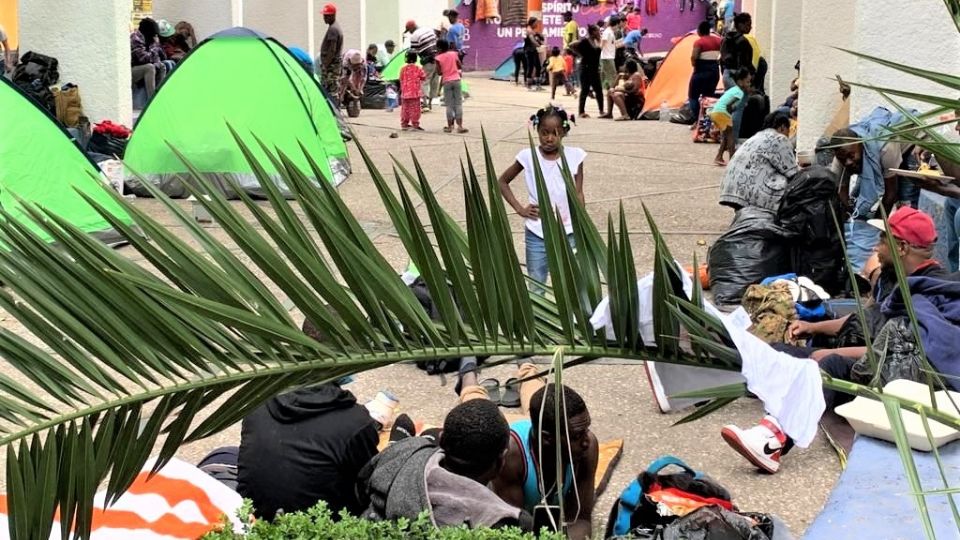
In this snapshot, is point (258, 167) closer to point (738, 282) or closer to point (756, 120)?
point (738, 282)

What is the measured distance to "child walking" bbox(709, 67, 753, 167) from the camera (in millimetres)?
13680

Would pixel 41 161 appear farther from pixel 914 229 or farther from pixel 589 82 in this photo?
pixel 589 82

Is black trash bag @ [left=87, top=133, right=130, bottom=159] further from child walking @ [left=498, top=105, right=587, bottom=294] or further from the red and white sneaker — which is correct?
the red and white sneaker

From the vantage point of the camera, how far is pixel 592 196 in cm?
1195

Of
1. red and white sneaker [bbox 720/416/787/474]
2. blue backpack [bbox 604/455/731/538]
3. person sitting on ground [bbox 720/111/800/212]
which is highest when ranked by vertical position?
person sitting on ground [bbox 720/111/800/212]

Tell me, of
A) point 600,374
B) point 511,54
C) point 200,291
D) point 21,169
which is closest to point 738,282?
point 600,374

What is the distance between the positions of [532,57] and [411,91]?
10.5 meters

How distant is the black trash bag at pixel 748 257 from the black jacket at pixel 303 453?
3.94m

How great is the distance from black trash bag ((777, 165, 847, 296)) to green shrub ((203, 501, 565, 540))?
14.8 feet

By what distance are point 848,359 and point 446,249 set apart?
3.65 metres

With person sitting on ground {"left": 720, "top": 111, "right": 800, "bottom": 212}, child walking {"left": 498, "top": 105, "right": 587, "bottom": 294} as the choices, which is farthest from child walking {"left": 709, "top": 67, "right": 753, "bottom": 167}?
child walking {"left": 498, "top": 105, "right": 587, "bottom": 294}

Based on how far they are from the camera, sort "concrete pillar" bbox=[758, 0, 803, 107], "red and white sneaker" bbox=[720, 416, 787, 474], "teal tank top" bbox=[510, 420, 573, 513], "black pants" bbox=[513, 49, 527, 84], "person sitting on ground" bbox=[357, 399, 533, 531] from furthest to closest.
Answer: "black pants" bbox=[513, 49, 527, 84]
"concrete pillar" bbox=[758, 0, 803, 107]
"red and white sneaker" bbox=[720, 416, 787, 474]
"teal tank top" bbox=[510, 420, 573, 513]
"person sitting on ground" bbox=[357, 399, 533, 531]

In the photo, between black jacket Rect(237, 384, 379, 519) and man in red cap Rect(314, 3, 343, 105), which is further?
man in red cap Rect(314, 3, 343, 105)

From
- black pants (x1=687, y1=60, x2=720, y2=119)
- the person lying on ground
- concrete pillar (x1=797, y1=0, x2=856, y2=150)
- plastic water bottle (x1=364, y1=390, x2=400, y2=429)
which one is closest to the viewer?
the person lying on ground
